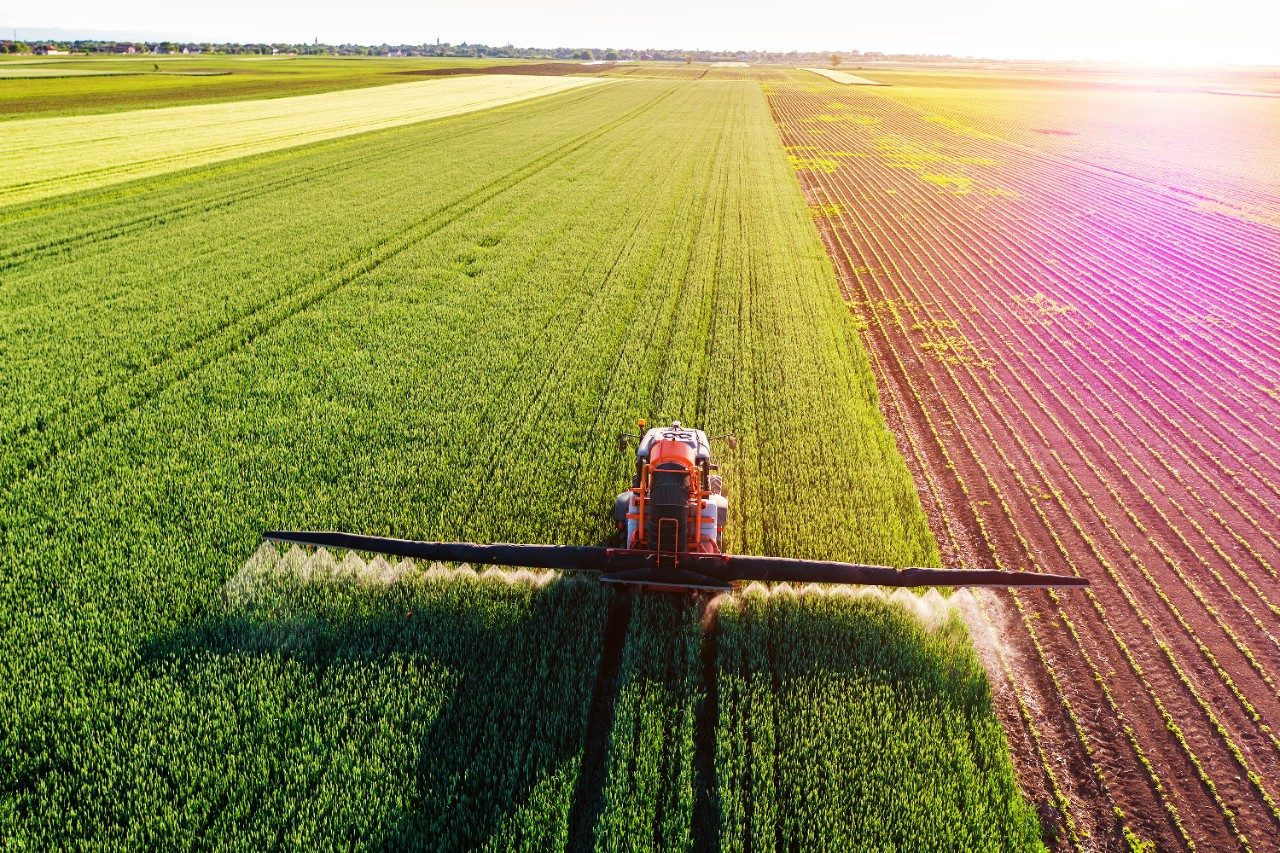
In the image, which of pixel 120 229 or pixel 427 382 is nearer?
pixel 427 382

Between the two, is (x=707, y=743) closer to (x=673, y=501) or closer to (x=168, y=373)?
(x=673, y=501)

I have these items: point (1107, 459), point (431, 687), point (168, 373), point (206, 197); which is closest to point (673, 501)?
point (431, 687)

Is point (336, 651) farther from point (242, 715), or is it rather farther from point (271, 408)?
point (271, 408)

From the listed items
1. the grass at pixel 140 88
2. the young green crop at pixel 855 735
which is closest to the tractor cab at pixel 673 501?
the young green crop at pixel 855 735

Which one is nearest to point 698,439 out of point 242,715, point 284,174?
point 242,715

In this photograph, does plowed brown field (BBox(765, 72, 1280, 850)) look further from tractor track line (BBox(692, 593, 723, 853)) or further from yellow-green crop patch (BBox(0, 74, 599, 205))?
yellow-green crop patch (BBox(0, 74, 599, 205))

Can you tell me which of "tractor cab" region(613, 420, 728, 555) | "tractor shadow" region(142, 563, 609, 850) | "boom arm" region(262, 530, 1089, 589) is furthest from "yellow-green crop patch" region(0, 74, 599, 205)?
"tractor cab" region(613, 420, 728, 555)
